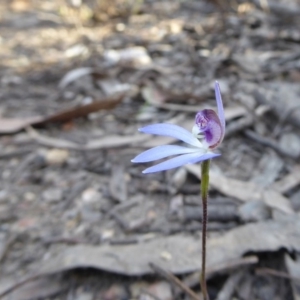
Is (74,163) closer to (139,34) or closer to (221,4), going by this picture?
(139,34)

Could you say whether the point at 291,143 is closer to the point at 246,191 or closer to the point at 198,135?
the point at 246,191

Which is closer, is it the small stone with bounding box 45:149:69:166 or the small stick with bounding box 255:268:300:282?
the small stick with bounding box 255:268:300:282

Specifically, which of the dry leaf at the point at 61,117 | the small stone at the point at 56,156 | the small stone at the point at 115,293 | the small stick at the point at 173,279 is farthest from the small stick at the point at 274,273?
the dry leaf at the point at 61,117

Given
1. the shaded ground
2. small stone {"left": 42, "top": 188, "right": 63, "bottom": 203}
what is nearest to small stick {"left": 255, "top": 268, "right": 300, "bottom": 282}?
the shaded ground

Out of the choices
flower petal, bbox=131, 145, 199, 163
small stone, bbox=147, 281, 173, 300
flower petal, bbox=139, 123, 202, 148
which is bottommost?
small stone, bbox=147, 281, 173, 300

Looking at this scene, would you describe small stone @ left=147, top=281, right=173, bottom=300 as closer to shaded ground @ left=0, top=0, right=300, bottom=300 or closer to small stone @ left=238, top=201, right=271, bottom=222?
shaded ground @ left=0, top=0, right=300, bottom=300

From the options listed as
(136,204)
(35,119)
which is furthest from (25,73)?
(136,204)
